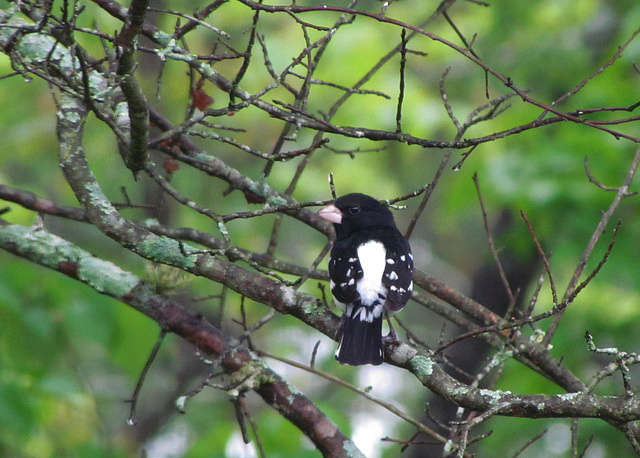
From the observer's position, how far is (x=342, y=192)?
20.8 feet

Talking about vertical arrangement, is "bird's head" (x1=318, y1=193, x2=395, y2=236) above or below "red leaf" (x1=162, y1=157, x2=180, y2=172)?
above

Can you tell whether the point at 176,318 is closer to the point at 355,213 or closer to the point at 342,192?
the point at 355,213

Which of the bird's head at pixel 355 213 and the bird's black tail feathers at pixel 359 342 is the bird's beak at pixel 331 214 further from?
the bird's black tail feathers at pixel 359 342

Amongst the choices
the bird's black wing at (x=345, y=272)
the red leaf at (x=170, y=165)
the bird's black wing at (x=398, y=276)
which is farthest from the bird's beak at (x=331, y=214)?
the red leaf at (x=170, y=165)

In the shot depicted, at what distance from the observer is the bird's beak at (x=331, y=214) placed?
12.4 ft

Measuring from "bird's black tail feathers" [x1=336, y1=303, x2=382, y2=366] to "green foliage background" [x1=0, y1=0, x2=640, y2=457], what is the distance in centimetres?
69

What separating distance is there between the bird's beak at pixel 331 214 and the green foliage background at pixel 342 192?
0.96 meters

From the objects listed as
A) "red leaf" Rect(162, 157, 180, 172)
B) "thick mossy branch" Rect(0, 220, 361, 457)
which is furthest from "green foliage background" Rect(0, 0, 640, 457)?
"red leaf" Rect(162, 157, 180, 172)

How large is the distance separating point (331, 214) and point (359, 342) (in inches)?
39.2

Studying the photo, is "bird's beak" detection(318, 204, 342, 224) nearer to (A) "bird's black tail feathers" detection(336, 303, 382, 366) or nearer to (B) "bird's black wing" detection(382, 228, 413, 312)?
(B) "bird's black wing" detection(382, 228, 413, 312)

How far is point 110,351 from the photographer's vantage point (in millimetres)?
3828

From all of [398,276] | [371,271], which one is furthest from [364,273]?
[398,276]

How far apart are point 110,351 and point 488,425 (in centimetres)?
363

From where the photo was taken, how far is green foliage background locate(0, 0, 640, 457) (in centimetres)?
382
